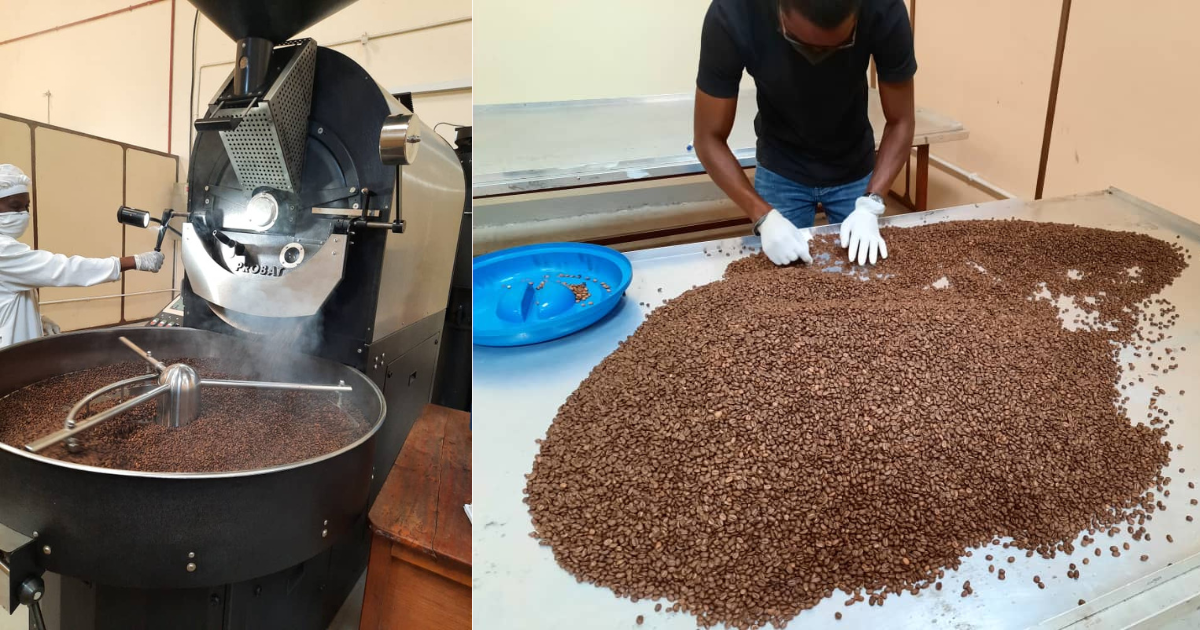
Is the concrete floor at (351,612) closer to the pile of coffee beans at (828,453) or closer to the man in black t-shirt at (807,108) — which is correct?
the pile of coffee beans at (828,453)

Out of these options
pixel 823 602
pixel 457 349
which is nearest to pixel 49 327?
pixel 457 349

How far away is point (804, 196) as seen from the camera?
1792 mm

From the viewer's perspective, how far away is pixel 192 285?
0.80 metres

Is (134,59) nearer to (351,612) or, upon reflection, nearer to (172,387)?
(172,387)

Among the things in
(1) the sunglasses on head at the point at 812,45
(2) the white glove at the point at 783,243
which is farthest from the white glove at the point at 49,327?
(1) the sunglasses on head at the point at 812,45

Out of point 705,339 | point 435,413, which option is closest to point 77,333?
point 435,413

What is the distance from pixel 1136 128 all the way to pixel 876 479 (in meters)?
1.63

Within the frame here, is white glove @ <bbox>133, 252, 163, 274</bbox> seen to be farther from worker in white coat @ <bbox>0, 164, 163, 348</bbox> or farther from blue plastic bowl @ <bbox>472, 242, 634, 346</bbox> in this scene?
blue plastic bowl @ <bbox>472, 242, 634, 346</bbox>

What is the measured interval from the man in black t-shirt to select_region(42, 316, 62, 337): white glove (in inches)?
49.1

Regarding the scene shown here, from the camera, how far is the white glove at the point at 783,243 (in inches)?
55.6

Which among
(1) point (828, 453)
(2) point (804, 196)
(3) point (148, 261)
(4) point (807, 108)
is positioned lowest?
(1) point (828, 453)

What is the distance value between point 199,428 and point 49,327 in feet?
0.64

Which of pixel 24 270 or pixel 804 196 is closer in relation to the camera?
pixel 24 270

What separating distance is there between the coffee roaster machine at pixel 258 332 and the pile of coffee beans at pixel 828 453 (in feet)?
0.99
